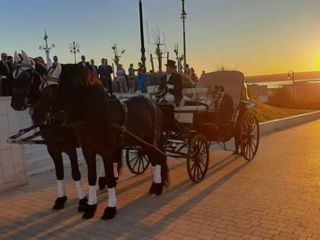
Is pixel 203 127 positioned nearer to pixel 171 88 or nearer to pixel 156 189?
pixel 171 88

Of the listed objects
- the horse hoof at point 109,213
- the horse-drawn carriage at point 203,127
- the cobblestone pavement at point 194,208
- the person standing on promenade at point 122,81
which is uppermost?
the person standing on promenade at point 122,81

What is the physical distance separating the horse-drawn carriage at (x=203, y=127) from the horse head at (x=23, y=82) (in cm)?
214

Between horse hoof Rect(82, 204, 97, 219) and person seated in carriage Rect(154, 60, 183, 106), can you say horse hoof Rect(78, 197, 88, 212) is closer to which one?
horse hoof Rect(82, 204, 97, 219)

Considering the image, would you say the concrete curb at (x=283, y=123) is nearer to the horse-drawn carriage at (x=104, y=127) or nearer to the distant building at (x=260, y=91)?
the horse-drawn carriage at (x=104, y=127)

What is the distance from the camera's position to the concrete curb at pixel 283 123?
16.3 metres

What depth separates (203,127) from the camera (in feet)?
29.0

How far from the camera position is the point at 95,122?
5.99m

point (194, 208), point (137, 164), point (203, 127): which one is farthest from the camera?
point (137, 164)

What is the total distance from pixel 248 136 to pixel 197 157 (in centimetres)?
265

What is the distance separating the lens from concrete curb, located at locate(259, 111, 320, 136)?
16.3m

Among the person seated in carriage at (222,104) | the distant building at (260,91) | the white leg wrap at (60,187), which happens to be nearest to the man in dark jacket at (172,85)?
the person seated in carriage at (222,104)

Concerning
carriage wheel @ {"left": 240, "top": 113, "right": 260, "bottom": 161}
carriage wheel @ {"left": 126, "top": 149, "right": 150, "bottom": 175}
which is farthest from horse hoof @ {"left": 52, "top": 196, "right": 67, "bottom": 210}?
carriage wheel @ {"left": 240, "top": 113, "right": 260, "bottom": 161}

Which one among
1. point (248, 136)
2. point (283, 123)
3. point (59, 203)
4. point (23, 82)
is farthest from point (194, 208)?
point (283, 123)

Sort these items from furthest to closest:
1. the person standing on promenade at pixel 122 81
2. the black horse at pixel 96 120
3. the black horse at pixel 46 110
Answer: the person standing on promenade at pixel 122 81 < the black horse at pixel 46 110 < the black horse at pixel 96 120
